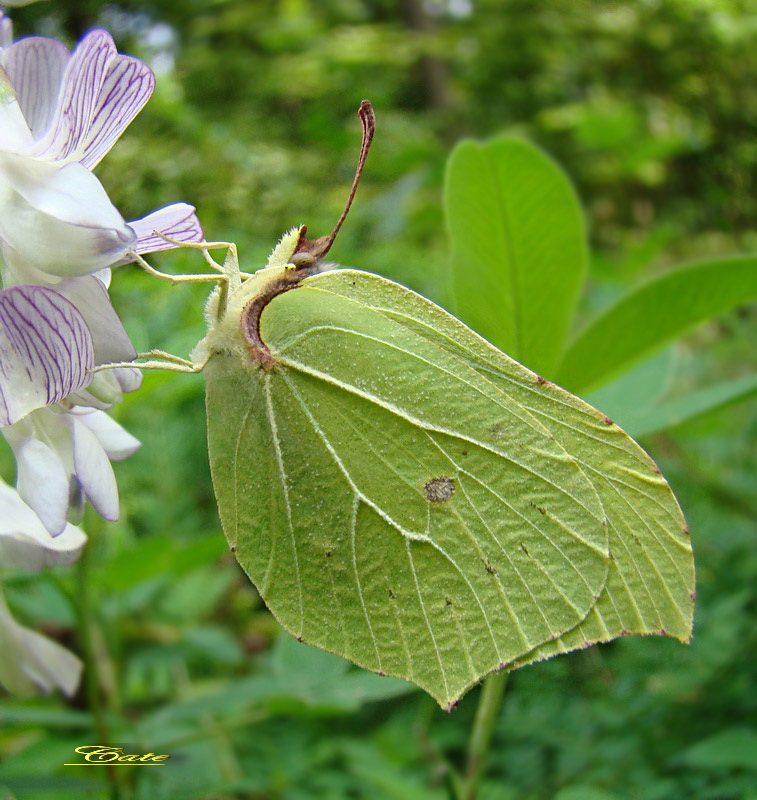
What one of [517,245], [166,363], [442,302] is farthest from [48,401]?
[442,302]

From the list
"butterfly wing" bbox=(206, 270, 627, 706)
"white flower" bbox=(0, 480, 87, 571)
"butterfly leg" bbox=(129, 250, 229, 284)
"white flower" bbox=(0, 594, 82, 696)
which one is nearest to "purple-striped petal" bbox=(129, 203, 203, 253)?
"butterfly leg" bbox=(129, 250, 229, 284)

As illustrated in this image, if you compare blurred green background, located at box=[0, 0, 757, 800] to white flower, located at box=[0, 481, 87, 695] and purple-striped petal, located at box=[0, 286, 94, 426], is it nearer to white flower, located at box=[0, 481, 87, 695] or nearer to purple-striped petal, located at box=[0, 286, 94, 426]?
white flower, located at box=[0, 481, 87, 695]

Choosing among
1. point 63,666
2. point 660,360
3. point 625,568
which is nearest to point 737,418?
point 660,360

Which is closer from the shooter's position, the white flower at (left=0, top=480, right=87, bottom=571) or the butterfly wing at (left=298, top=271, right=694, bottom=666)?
the white flower at (left=0, top=480, right=87, bottom=571)

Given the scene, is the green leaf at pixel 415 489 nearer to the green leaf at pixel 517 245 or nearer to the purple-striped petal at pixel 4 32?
the green leaf at pixel 517 245

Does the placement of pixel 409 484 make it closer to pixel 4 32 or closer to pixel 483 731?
pixel 483 731
